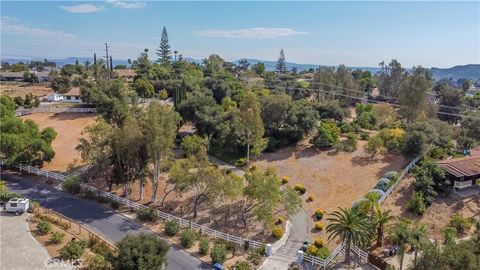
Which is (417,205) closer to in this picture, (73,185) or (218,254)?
(218,254)

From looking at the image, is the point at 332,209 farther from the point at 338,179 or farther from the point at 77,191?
the point at 77,191

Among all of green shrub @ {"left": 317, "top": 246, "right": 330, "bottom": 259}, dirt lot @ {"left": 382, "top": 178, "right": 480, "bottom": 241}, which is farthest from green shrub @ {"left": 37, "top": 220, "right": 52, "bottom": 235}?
dirt lot @ {"left": 382, "top": 178, "right": 480, "bottom": 241}

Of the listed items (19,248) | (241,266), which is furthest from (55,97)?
(241,266)

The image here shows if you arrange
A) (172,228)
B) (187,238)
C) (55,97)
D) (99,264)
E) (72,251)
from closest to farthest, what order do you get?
(99,264) < (72,251) < (187,238) < (172,228) < (55,97)

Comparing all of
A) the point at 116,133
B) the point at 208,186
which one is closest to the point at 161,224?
the point at 208,186

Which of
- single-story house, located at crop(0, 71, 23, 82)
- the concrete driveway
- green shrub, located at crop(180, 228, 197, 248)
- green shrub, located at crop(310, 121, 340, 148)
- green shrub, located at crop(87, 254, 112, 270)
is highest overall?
single-story house, located at crop(0, 71, 23, 82)

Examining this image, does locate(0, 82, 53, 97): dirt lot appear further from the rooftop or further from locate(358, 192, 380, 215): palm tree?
locate(358, 192, 380, 215): palm tree
